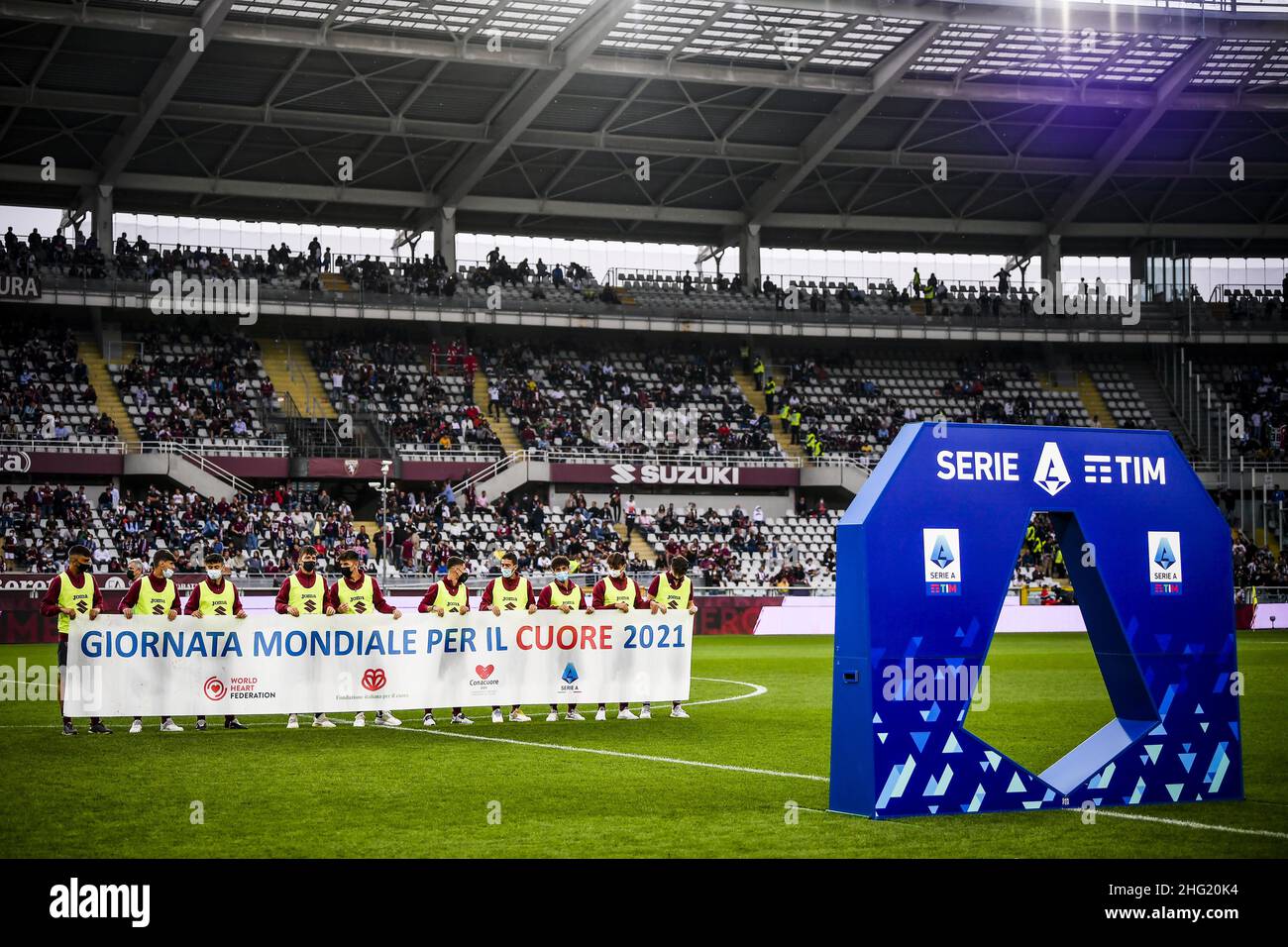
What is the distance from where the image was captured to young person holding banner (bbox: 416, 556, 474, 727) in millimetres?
18406

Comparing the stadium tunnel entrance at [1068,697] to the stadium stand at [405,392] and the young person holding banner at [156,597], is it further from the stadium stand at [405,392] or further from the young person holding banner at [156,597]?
the stadium stand at [405,392]

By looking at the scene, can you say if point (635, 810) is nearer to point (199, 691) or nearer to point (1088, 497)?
point (1088, 497)

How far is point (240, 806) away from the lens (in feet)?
37.7

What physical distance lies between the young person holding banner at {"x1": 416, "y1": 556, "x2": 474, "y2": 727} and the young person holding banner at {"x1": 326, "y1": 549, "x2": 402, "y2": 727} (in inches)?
20.5

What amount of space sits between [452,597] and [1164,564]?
9414mm

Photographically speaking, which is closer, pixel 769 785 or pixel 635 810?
pixel 635 810

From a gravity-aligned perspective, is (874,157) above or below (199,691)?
above

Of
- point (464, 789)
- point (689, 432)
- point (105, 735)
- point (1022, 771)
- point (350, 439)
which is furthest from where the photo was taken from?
point (689, 432)

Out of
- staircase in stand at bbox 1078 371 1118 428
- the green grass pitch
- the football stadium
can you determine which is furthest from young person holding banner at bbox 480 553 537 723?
staircase in stand at bbox 1078 371 1118 428

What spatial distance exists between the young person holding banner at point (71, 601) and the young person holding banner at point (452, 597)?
3.76 metres

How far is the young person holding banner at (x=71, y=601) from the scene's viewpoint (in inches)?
661

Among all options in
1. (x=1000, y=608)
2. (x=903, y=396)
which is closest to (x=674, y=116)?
(x=903, y=396)

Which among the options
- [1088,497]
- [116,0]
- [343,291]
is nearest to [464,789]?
[1088,497]
